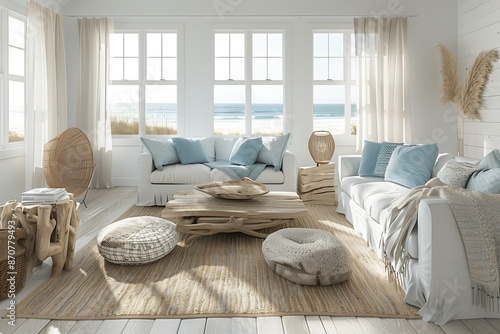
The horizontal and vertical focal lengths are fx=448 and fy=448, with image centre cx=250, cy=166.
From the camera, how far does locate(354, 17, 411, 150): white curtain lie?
6684mm

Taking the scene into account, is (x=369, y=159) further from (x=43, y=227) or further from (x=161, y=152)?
(x=43, y=227)

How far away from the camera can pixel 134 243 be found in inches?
124

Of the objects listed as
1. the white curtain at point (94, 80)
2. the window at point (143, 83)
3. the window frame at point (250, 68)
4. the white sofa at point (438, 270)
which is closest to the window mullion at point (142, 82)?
the window at point (143, 83)

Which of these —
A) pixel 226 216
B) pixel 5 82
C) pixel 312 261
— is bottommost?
pixel 312 261

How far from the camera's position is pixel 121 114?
7.05 metres

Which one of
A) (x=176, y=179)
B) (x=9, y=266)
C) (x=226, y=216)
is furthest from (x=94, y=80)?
(x=9, y=266)

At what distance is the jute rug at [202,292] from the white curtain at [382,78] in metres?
3.60

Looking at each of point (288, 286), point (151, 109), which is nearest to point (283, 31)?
point (151, 109)

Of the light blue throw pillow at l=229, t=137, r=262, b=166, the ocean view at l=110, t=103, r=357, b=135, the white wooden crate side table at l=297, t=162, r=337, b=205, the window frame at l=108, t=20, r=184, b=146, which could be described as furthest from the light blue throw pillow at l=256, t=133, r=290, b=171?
the window frame at l=108, t=20, r=184, b=146

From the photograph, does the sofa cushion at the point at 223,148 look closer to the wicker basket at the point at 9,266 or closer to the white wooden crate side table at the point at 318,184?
the white wooden crate side table at the point at 318,184

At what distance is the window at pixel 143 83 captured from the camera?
696cm

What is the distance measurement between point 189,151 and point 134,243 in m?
2.62

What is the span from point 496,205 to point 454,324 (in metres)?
0.69

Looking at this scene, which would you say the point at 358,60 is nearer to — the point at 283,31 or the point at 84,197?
the point at 283,31
